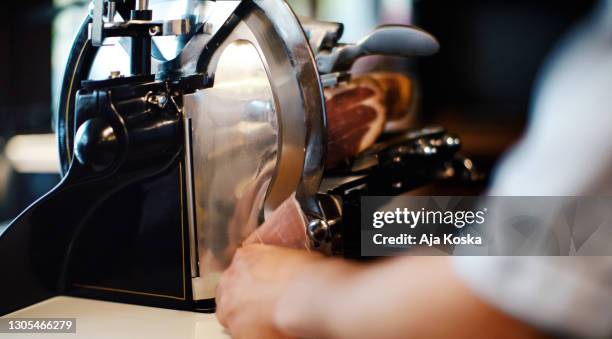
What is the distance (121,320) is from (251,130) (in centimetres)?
18

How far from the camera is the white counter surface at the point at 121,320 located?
48 cm

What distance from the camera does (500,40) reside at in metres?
1.71

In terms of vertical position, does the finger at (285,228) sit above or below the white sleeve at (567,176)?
below

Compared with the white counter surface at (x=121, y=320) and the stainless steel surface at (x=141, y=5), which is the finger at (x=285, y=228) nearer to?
the white counter surface at (x=121, y=320)

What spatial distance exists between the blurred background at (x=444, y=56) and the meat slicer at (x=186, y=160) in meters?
1.09

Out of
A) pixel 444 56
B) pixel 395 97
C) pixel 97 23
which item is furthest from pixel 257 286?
pixel 444 56

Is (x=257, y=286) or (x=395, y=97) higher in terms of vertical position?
(x=395, y=97)

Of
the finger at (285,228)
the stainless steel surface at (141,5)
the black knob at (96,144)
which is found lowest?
the finger at (285,228)

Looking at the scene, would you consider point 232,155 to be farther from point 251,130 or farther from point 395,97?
point 395,97

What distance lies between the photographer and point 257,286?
1.45 ft

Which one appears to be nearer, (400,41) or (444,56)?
A: (400,41)

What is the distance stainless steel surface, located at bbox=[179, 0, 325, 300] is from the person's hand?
0.03 meters

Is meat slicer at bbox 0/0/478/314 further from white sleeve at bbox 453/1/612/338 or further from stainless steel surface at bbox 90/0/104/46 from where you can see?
white sleeve at bbox 453/1/612/338

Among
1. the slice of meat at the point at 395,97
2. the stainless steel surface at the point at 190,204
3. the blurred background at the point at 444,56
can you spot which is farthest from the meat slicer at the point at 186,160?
the blurred background at the point at 444,56
